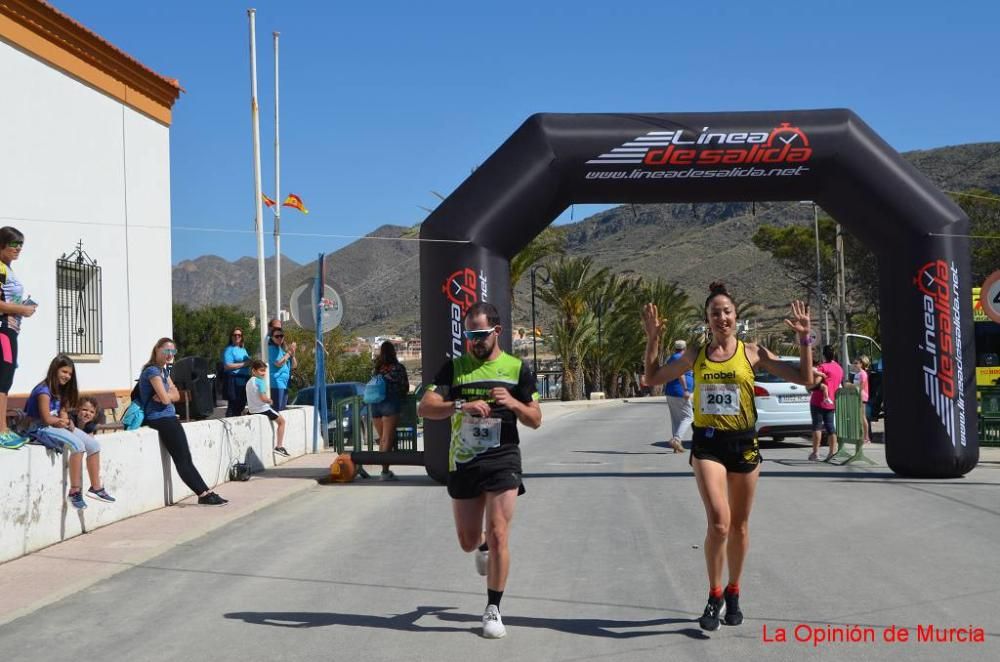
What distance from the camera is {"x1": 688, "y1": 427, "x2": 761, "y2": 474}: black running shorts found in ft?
20.5

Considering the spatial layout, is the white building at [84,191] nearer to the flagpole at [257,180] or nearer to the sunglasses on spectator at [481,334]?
the flagpole at [257,180]

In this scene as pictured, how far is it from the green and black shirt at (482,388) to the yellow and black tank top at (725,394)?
0.97 meters

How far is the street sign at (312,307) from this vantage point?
16.6m

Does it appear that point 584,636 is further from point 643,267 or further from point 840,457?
point 643,267

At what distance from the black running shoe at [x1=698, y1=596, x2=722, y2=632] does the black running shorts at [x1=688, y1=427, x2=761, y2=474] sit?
72 centimetres

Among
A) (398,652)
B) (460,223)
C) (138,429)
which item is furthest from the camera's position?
(460,223)

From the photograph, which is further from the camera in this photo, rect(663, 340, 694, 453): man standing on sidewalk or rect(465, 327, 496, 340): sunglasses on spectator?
rect(663, 340, 694, 453): man standing on sidewalk

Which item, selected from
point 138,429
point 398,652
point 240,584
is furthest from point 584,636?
point 138,429

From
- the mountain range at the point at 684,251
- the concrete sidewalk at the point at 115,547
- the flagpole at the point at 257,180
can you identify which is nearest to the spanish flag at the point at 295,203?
the flagpole at the point at 257,180

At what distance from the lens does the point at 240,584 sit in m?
7.84

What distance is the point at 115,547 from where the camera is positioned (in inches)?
367

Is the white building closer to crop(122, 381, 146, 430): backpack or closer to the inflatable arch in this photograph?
crop(122, 381, 146, 430): backpack

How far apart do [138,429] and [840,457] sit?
10455 mm

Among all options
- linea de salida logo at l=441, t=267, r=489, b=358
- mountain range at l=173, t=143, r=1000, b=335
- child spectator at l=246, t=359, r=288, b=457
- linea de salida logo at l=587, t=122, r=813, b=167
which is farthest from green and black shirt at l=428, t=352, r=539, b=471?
mountain range at l=173, t=143, r=1000, b=335
